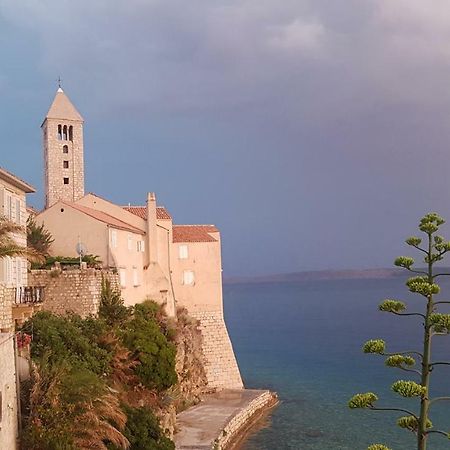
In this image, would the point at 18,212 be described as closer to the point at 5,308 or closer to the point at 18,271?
the point at 18,271

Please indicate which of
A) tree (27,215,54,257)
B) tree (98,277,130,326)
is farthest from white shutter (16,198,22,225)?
tree (98,277,130,326)

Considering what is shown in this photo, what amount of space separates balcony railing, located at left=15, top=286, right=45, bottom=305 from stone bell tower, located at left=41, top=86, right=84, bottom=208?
63.9ft

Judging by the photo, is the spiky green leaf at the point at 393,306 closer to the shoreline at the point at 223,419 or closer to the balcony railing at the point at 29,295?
the balcony railing at the point at 29,295

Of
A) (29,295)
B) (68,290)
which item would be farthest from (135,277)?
(29,295)

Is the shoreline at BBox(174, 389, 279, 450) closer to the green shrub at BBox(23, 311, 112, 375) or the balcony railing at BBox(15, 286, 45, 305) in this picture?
the green shrub at BBox(23, 311, 112, 375)

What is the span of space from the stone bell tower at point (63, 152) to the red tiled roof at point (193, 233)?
9.48 m

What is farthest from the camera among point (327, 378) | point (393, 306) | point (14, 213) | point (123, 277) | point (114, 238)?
point (327, 378)

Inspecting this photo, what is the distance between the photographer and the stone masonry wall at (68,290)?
2617cm

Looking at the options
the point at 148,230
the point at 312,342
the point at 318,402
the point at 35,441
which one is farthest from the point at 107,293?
the point at 312,342

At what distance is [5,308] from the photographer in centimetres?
2117

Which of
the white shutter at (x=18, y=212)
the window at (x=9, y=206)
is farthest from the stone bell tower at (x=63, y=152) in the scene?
the window at (x=9, y=206)

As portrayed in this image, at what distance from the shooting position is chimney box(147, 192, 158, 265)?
36.3 metres

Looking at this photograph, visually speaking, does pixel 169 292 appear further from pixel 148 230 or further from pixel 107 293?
pixel 107 293

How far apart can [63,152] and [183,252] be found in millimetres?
13234
